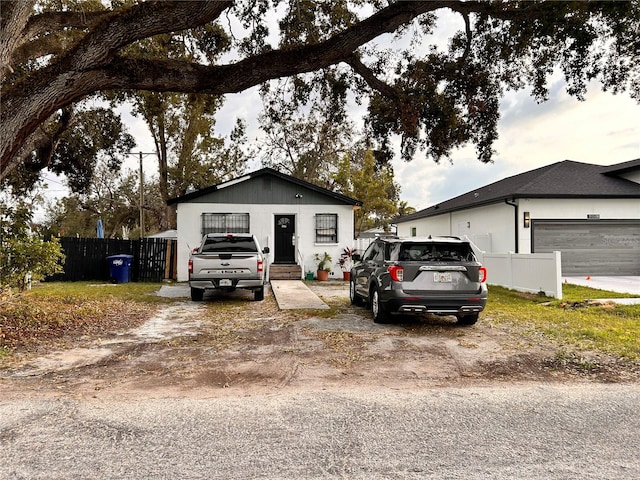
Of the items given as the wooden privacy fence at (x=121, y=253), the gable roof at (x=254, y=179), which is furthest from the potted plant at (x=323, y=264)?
the wooden privacy fence at (x=121, y=253)

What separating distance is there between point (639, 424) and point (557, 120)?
1190 cm

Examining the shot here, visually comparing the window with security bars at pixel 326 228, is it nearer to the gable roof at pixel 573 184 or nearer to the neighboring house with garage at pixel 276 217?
the neighboring house with garage at pixel 276 217

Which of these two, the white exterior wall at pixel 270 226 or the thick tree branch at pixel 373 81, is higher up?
the thick tree branch at pixel 373 81

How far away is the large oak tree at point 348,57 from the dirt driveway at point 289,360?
3677 millimetres

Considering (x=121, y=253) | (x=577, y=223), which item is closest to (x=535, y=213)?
(x=577, y=223)

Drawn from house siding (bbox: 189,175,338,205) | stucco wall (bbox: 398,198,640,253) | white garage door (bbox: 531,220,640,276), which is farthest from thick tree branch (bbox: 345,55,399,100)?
white garage door (bbox: 531,220,640,276)

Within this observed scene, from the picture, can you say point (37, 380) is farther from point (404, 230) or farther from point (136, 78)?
point (404, 230)

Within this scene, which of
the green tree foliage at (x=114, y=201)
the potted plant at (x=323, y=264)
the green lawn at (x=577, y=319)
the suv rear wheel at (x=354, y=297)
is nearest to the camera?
the green lawn at (x=577, y=319)

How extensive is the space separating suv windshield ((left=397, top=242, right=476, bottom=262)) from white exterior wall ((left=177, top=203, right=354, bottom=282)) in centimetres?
1010

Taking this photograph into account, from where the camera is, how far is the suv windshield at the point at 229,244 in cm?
1128

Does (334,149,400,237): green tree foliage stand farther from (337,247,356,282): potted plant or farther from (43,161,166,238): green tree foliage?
(337,247,356,282): potted plant

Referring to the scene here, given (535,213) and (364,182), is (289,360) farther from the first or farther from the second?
(364,182)

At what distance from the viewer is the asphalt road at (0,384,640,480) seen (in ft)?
9.67

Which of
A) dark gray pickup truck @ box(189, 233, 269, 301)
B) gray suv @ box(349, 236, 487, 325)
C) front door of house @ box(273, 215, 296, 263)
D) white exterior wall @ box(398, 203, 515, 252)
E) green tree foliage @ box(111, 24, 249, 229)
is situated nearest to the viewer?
gray suv @ box(349, 236, 487, 325)
